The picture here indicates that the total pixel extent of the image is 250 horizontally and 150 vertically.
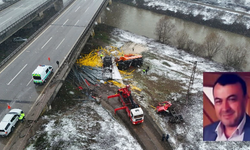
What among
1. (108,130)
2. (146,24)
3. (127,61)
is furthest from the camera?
(146,24)

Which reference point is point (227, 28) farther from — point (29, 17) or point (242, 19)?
point (29, 17)

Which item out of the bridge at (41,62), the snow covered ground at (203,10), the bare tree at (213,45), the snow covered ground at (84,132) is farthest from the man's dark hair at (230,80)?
the snow covered ground at (203,10)

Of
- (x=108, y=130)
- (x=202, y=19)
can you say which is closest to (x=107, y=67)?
(x=108, y=130)

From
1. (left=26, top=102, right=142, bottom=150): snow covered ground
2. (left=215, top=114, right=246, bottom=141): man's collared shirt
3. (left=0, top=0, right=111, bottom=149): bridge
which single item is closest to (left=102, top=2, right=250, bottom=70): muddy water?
(left=0, top=0, right=111, bottom=149): bridge

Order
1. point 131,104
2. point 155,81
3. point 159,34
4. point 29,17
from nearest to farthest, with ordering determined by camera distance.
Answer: point 131,104
point 155,81
point 29,17
point 159,34

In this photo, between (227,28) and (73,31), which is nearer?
(73,31)

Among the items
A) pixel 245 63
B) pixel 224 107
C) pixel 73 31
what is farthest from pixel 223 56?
pixel 224 107

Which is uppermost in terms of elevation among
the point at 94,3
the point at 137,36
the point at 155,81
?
the point at 94,3

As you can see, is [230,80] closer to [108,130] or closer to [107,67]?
[108,130]
